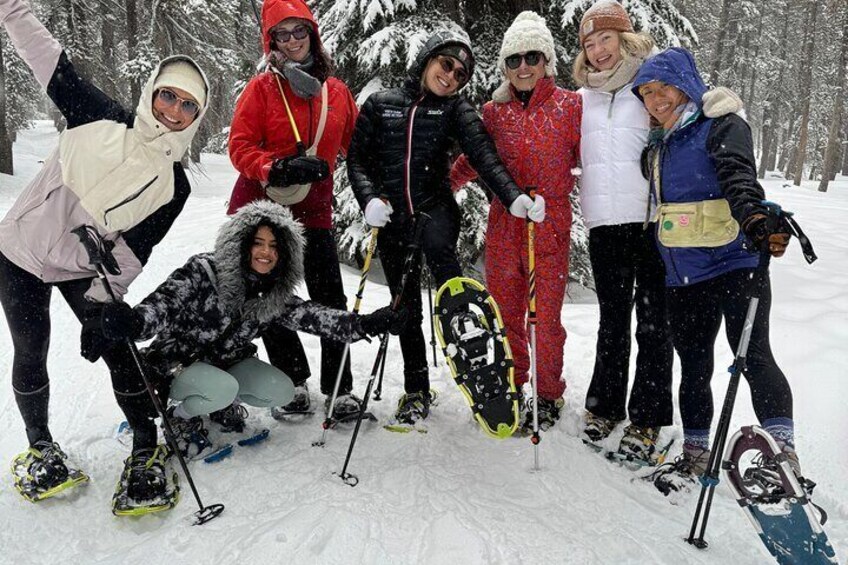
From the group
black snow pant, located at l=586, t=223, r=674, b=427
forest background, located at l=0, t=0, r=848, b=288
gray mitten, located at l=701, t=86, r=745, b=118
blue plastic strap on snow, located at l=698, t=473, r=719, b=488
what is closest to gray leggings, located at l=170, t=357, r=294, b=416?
black snow pant, located at l=586, t=223, r=674, b=427

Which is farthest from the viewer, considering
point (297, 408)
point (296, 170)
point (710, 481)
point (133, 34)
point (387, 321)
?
point (133, 34)

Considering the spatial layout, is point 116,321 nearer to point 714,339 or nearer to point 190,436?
point 190,436

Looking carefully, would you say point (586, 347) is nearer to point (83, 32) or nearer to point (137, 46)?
point (137, 46)

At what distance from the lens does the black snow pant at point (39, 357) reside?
115 inches

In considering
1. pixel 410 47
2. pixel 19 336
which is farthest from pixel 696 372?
pixel 410 47

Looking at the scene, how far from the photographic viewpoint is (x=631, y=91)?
3248 millimetres

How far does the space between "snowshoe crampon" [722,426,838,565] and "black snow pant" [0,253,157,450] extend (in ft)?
9.97

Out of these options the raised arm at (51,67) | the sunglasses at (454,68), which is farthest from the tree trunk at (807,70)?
the raised arm at (51,67)

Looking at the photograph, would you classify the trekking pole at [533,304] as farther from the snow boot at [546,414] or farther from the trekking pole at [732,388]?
the trekking pole at [732,388]

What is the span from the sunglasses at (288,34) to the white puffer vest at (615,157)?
188cm

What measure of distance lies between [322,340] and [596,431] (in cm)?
198

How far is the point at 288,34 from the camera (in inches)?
135

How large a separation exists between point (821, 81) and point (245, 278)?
1458 inches

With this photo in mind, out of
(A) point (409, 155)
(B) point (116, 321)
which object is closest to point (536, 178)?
(A) point (409, 155)
